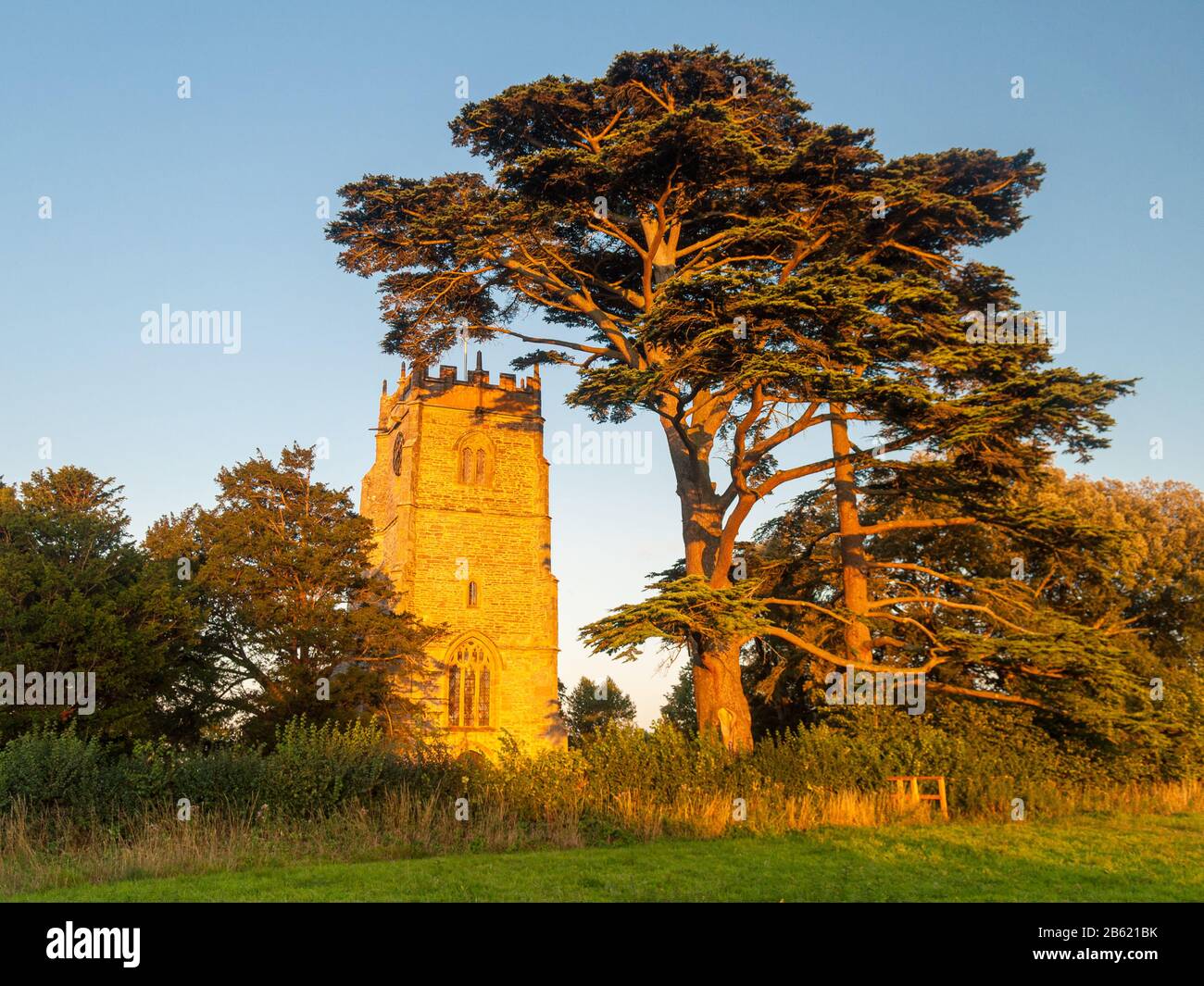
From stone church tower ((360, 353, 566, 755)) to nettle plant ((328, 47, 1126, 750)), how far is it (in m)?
16.1

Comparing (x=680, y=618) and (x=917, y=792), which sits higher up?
(x=680, y=618)

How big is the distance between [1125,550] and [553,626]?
2195 centimetres

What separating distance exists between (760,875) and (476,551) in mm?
27183

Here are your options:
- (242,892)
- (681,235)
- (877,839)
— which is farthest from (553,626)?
(242,892)

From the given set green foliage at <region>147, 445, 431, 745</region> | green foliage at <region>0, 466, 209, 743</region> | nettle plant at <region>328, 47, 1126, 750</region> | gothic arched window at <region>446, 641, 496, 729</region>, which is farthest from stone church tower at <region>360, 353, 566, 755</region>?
nettle plant at <region>328, 47, 1126, 750</region>

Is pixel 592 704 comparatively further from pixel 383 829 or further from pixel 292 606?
pixel 383 829

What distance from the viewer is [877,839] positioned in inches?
441

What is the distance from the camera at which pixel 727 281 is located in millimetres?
14945

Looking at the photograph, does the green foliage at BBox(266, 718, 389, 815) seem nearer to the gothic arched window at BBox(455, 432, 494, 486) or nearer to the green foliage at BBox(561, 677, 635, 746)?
the gothic arched window at BBox(455, 432, 494, 486)

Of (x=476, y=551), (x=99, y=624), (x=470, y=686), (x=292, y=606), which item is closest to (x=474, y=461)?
(x=476, y=551)

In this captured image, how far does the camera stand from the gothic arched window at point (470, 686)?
1328 inches

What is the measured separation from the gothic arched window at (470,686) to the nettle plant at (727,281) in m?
16.6

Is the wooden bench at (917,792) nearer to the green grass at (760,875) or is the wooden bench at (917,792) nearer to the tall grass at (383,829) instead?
the tall grass at (383,829)
